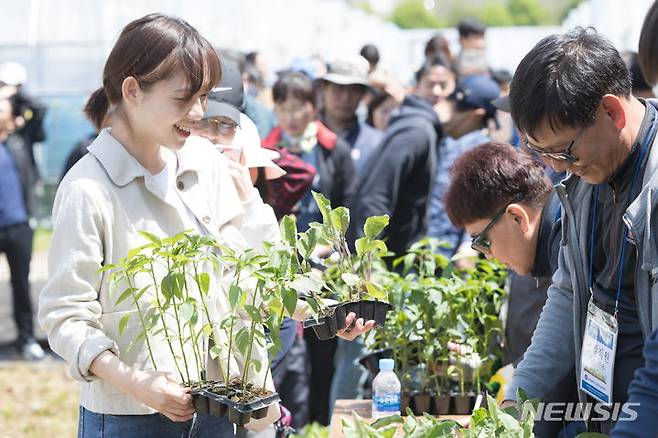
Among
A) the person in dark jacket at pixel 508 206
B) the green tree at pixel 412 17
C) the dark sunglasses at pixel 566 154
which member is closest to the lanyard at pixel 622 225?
the dark sunglasses at pixel 566 154

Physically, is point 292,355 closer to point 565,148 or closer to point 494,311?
point 494,311

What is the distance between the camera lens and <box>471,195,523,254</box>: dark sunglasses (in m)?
2.59

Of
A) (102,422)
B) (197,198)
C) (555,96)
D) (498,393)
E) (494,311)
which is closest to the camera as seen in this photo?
(555,96)

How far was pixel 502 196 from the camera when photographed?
8.50 feet

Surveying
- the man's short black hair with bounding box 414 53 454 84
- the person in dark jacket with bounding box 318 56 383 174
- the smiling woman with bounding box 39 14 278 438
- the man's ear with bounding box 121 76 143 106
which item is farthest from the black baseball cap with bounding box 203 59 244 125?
the man's short black hair with bounding box 414 53 454 84

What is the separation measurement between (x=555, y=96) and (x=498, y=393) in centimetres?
123

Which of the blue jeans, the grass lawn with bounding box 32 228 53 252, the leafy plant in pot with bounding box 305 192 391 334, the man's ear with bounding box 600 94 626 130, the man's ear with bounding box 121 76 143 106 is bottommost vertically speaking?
Result: the grass lawn with bounding box 32 228 53 252

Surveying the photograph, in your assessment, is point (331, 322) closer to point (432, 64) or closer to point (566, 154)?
point (566, 154)

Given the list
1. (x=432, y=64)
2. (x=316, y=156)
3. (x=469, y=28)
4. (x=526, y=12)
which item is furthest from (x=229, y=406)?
(x=526, y=12)

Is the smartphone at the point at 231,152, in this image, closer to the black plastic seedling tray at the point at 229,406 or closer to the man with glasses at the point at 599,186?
the black plastic seedling tray at the point at 229,406

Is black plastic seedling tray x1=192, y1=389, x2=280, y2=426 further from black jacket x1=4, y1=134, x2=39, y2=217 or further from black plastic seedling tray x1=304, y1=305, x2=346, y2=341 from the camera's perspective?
black jacket x1=4, y1=134, x2=39, y2=217

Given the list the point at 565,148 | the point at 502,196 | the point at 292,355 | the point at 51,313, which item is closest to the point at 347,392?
the point at 292,355

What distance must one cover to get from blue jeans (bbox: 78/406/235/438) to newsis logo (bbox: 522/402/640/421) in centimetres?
74

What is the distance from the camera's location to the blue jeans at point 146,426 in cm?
224
